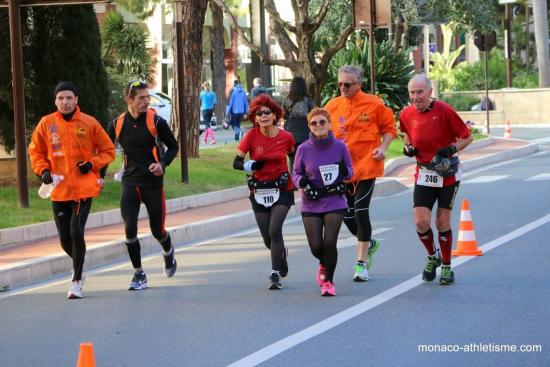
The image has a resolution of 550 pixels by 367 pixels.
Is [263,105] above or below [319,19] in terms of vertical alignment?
below

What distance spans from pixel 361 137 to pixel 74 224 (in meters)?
2.59

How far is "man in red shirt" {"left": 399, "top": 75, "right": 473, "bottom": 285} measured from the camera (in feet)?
34.4

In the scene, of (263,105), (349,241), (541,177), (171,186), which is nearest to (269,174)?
(263,105)

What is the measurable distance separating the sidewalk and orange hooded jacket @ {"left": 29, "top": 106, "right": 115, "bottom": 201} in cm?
160

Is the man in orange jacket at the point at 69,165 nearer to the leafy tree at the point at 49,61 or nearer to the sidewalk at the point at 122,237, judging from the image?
the sidewalk at the point at 122,237

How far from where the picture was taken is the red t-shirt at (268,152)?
1075 centimetres

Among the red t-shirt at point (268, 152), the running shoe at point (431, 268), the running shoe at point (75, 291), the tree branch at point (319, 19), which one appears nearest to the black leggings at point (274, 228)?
the red t-shirt at point (268, 152)

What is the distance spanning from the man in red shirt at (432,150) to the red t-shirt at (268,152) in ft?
3.42

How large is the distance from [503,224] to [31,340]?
26.5ft

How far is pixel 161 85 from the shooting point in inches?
2263

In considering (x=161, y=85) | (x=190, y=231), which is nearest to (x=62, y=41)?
(x=190, y=231)

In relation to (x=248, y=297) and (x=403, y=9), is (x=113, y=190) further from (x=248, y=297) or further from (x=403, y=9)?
(x=403, y=9)

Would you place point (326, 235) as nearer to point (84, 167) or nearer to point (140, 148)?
point (140, 148)

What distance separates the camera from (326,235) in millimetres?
10305
